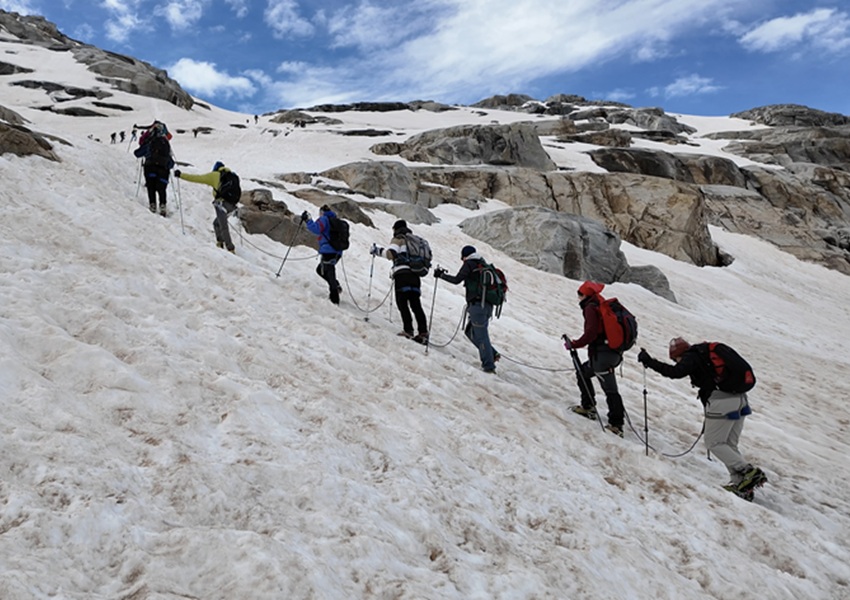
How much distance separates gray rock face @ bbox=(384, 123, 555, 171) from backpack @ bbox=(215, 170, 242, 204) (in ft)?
113

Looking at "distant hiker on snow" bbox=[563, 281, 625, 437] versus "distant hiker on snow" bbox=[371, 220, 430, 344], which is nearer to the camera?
"distant hiker on snow" bbox=[563, 281, 625, 437]

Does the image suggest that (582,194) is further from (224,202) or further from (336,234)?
(336,234)

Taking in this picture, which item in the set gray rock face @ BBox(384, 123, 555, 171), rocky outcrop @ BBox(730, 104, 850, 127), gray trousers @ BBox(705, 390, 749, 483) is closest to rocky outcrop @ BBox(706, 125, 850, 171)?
rocky outcrop @ BBox(730, 104, 850, 127)

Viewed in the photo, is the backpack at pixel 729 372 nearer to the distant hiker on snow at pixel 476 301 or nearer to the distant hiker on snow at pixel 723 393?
the distant hiker on snow at pixel 723 393

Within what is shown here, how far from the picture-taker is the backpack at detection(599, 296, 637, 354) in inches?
290

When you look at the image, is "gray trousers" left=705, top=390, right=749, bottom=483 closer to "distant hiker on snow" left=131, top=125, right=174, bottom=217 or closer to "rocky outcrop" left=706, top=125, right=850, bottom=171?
"distant hiker on snow" left=131, top=125, right=174, bottom=217

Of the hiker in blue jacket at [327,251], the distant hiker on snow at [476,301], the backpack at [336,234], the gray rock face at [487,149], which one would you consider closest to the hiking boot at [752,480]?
the distant hiker on snow at [476,301]

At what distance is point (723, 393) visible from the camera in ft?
21.7

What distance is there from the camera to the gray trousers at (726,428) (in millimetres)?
6504

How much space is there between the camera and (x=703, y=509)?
5691mm

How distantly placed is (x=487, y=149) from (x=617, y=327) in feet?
141

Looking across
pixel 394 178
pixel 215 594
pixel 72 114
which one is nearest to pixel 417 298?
pixel 215 594

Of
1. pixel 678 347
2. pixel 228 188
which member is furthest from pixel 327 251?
pixel 678 347

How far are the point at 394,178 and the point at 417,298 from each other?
24474 millimetres
